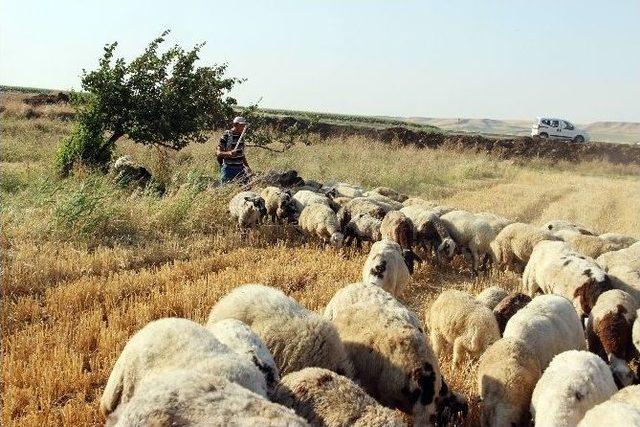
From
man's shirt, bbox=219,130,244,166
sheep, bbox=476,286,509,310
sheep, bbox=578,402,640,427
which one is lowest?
Answer: sheep, bbox=476,286,509,310

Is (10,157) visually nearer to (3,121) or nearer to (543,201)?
(3,121)

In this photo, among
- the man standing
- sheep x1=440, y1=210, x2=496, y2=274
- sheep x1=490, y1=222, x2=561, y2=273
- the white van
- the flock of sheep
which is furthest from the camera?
the white van

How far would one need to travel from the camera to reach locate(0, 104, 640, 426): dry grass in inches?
216

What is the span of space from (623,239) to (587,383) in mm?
7091

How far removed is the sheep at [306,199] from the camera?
1198 cm

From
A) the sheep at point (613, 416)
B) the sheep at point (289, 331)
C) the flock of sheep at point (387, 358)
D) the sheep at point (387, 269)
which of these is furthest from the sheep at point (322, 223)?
the sheep at point (613, 416)

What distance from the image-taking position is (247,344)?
423 cm

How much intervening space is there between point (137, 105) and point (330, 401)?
12.7m

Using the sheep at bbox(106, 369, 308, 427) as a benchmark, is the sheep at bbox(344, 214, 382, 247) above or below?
below

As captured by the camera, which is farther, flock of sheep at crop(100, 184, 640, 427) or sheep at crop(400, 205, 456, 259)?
sheep at crop(400, 205, 456, 259)

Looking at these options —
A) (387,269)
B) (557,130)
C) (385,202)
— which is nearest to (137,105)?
(385,202)

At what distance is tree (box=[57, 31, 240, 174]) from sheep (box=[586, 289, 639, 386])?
11.1 m

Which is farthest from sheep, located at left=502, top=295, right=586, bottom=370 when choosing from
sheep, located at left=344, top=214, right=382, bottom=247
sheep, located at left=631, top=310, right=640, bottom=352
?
sheep, located at left=344, top=214, right=382, bottom=247

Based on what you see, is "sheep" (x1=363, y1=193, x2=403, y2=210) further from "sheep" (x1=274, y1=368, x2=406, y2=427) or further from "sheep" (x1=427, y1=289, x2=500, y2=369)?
"sheep" (x1=274, y1=368, x2=406, y2=427)
